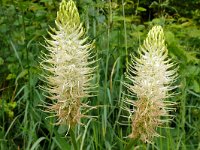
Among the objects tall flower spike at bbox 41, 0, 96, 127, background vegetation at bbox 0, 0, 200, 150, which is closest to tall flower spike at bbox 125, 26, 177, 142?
tall flower spike at bbox 41, 0, 96, 127

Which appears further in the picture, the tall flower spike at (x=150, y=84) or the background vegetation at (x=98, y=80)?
the background vegetation at (x=98, y=80)

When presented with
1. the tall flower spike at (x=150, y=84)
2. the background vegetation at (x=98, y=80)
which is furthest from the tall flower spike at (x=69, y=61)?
the background vegetation at (x=98, y=80)

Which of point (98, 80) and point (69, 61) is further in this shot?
point (98, 80)

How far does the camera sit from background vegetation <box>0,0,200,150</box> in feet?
13.2

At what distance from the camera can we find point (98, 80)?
13.5ft

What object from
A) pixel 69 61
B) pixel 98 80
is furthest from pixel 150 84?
pixel 98 80

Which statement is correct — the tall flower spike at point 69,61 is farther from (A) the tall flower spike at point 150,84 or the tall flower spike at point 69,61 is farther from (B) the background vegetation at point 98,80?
(B) the background vegetation at point 98,80

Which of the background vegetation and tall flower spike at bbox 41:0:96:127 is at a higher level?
tall flower spike at bbox 41:0:96:127

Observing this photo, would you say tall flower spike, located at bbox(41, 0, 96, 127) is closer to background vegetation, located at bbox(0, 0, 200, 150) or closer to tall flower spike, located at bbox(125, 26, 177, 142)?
tall flower spike, located at bbox(125, 26, 177, 142)

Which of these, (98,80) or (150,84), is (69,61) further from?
(98,80)

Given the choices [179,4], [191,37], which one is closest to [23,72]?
[191,37]

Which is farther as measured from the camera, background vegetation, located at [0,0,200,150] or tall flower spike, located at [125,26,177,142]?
background vegetation, located at [0,0,200,150]

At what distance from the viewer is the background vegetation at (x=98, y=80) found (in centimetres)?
402

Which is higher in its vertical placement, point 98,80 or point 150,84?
point 150,84
